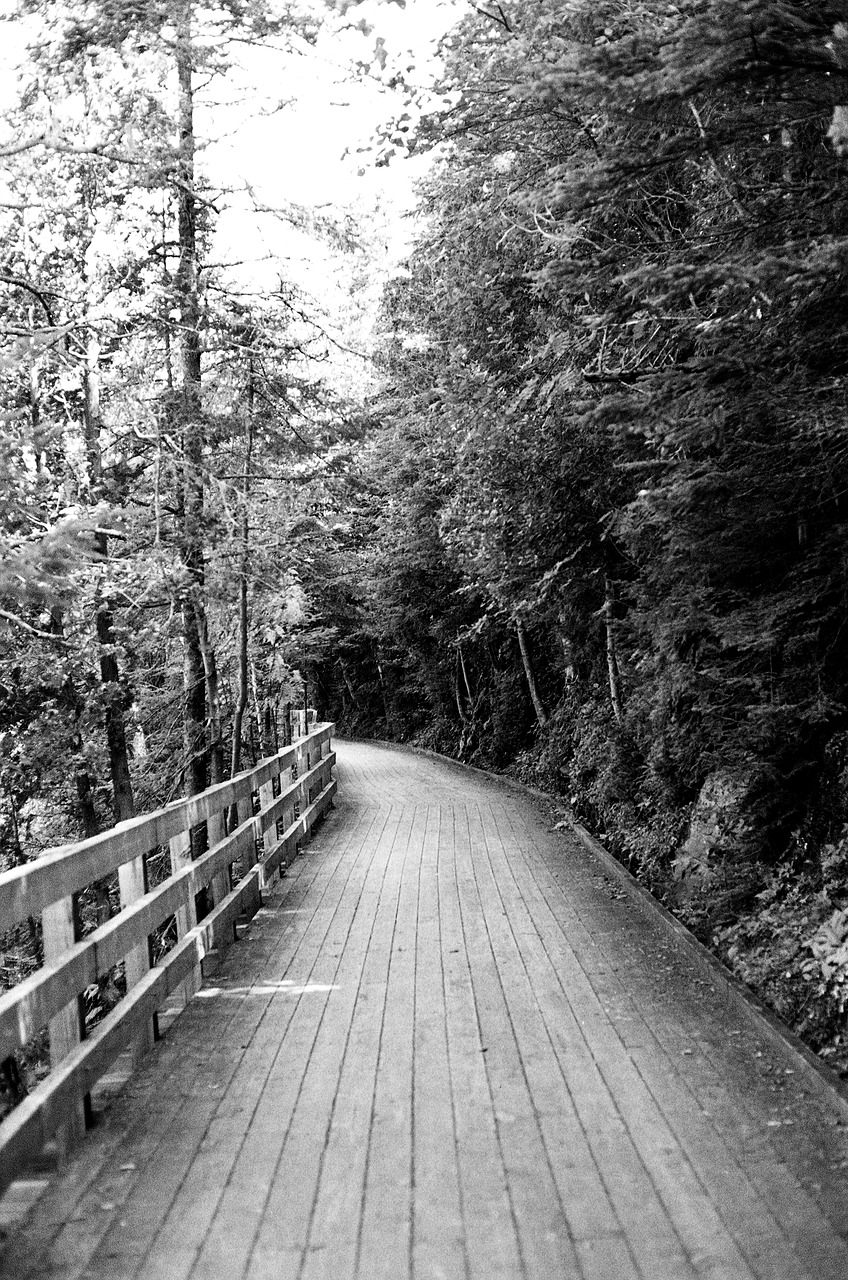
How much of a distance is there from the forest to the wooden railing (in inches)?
80.7

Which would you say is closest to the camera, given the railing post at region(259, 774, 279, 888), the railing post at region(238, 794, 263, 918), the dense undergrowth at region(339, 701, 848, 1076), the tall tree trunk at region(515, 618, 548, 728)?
the dense undergrowth at region(339, 701, 848, 1076)

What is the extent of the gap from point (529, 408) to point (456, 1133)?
8.30m

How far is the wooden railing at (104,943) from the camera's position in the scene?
142 inches

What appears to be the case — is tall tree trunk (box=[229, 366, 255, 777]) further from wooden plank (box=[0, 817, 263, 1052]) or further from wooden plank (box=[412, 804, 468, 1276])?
wooden plank (box=[412, 804, 468, 1276])

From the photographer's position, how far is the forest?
549cm

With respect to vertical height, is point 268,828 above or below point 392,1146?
above

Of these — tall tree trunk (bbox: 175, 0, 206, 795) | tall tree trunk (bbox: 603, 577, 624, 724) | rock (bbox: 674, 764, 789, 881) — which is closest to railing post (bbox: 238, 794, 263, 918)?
rock (bbox: 674, 764, 789, 881)

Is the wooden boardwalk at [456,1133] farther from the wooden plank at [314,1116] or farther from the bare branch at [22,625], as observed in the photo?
the bare branch at [22,625]

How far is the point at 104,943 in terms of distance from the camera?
14.8ft

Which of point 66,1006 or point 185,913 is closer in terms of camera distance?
point 66,1006

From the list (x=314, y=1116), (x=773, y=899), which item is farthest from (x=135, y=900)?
(x=773, y=899)

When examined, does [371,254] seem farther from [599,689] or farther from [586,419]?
[586,419]

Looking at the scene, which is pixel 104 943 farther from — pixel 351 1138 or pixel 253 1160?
pixel 351 1138

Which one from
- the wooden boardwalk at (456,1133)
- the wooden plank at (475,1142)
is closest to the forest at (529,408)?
the wooden boardwalk at (456,1133)
